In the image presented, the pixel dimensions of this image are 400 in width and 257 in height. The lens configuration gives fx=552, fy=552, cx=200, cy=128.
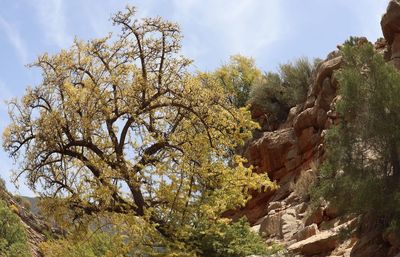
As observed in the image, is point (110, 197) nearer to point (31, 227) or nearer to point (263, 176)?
point (263, 176)

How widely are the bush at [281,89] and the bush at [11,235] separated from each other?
619 inches

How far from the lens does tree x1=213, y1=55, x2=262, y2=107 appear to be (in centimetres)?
3372

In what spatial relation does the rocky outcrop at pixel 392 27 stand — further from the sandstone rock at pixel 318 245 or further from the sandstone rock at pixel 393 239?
the sandstone rock at pixel 393 239

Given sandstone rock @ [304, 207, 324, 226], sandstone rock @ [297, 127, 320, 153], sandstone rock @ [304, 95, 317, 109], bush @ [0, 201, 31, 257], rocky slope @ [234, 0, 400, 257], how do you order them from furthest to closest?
bush @ [0, 201, 31, 257], sandstone rock @ [304, 95, 317, 109], sandstone rock @ [297, 127, 320, 153], sandstone rock @ [304, 207, 324, 226], rocky slope @ [234, 0, 400, 257]

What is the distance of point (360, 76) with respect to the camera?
12164mm

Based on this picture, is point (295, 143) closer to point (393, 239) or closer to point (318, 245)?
point (318, 245)

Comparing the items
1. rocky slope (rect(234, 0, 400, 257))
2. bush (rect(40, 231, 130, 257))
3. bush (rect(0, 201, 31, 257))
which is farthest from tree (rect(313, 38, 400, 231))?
bush (rect(0, 201, 31, 257))

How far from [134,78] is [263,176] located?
3.79 metres

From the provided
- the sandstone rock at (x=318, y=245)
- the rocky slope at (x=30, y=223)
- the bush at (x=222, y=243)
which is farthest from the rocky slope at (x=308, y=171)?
the rocky slope at (x=30, y=223)

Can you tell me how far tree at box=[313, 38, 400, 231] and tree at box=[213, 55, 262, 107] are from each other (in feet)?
66.8

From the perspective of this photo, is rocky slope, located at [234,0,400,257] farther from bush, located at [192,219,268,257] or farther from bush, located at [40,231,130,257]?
bush, located at [40,231,130,257]

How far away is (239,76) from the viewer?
35875 mm

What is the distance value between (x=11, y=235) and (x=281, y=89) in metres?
18.1

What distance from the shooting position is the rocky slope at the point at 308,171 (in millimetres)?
12750
